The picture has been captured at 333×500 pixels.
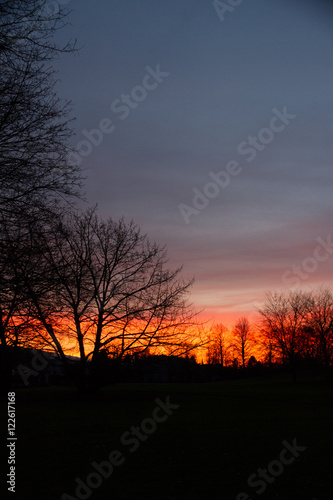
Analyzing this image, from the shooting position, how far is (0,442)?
10.8 meters

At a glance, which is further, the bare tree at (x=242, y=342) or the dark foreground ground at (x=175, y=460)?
the bare tree at (x=242, y=342)

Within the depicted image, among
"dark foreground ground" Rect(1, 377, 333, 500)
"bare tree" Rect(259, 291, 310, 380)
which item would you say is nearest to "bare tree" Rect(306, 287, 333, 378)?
"bare tree" Rect(259, 291, 310, 380)

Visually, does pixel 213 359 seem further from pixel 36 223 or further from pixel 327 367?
pixel 36 223

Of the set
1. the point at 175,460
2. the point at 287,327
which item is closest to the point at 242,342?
the point at 287,327

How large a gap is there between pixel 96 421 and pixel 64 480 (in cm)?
837

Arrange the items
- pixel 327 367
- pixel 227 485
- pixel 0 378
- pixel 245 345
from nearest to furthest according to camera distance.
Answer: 1. pixel 227 485
2. pixel 0 378
3. pixel 327 367
4. pixel 245 345

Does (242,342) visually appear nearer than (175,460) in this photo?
No

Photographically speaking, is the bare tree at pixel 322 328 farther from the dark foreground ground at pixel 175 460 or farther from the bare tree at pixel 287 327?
the dark foreground ground at pixel 175 460

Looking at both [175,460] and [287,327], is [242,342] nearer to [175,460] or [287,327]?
[287,327]

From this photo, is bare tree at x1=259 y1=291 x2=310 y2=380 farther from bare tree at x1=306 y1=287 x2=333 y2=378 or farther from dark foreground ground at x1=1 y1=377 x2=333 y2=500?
dark foreground ground at x1=1 y1=377 x2=333 y2=500

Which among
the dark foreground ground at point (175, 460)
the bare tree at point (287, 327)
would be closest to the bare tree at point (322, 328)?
the bare tree at point (287, 327)

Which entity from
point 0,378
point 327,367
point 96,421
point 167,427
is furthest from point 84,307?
point 327,367

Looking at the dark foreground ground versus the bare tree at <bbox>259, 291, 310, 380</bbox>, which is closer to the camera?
the dark foreground ground

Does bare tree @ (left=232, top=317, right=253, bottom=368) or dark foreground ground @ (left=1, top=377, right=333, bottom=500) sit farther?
bare tree @ (left=232, top=317, right=253, bottom=368)
